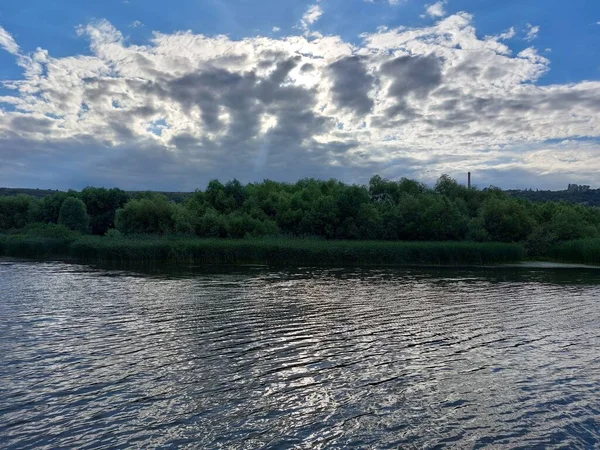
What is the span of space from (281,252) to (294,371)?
36.1 metres

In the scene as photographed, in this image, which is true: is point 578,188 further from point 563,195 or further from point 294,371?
point 294,371

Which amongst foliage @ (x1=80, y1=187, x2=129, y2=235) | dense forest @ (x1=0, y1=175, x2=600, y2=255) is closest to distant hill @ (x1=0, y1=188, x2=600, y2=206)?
foliage @ (x1=80, y1=187, x2=129, y2=235)

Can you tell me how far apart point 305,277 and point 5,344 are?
23274mm

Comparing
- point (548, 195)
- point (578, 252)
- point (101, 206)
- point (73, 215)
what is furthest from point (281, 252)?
point (548, 195)

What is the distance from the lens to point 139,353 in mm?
13859

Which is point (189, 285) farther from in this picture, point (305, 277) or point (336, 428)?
point (336, 428)

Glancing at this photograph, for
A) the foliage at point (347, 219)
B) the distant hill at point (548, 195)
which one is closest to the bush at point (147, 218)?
the foliage at point (347, 219)

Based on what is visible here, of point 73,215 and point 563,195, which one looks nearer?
point 73,215

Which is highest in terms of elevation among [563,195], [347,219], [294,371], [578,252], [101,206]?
[563,195]

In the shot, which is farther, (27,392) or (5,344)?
(5,344)

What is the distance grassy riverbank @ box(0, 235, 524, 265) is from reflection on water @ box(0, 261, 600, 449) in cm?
2196

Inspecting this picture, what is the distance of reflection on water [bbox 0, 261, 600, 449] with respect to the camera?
29.5ft

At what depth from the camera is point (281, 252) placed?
48531 mm

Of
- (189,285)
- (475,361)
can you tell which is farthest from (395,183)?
(475,361)
